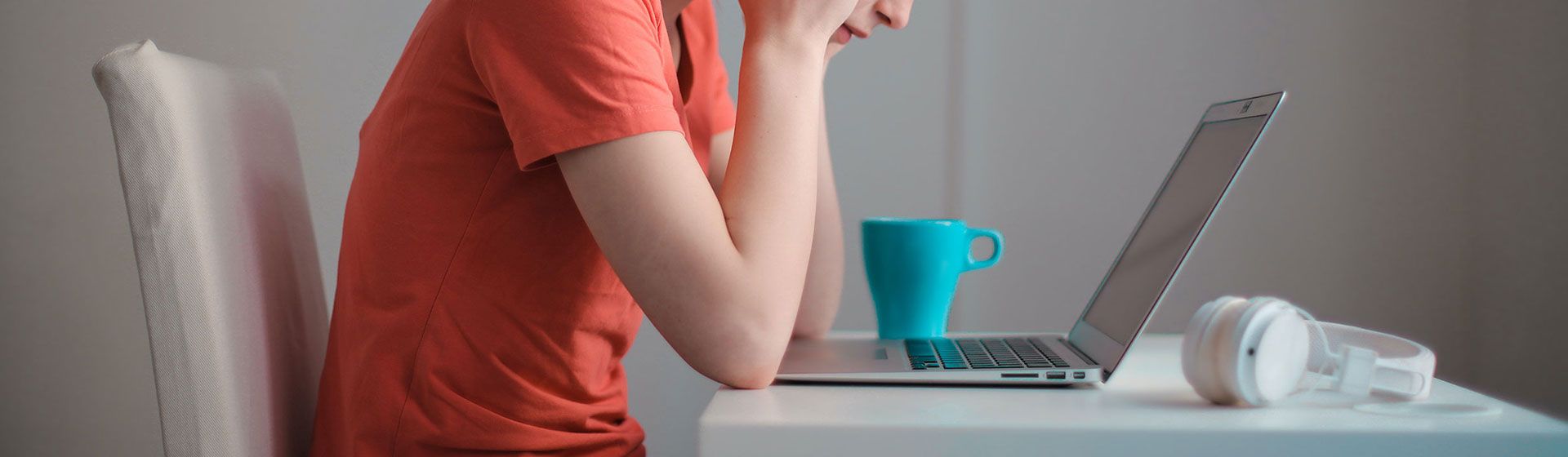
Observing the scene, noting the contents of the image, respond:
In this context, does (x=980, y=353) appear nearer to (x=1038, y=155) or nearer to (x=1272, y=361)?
(x=1272, y=361)

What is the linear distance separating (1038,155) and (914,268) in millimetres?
800

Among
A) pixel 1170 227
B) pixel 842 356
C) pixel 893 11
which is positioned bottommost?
pixel 842 356

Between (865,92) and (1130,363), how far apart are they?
948 mm

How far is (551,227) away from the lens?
0.69m

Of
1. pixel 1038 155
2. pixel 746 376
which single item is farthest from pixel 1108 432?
pixel 1038 155

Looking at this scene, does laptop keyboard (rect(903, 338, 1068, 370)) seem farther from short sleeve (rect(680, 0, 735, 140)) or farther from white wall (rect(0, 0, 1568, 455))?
white wall (rect(0, 0, 1568, 455))

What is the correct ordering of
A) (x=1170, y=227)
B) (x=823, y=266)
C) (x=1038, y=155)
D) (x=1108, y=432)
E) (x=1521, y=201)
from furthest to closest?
(x=1038, y=155) → (x=1521, y=201) → (x=823, y=266) → (x=1170, y=227) → (x=1108, y=432)

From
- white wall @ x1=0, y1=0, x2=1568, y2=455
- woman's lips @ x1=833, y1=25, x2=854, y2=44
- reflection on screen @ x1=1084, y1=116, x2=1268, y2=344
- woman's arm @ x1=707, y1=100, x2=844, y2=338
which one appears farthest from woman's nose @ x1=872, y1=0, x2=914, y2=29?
white wall @ x1=0, y1=0, x2=1568, y2=455

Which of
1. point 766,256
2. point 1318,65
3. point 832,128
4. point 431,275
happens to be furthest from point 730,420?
point 1318,65

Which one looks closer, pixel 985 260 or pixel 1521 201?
pixel 985 260

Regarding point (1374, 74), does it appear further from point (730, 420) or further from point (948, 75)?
point (730, 420)

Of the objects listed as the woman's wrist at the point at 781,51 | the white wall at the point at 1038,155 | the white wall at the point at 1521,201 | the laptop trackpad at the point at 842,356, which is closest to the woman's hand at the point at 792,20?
the woman's wrist at the point at 781,51

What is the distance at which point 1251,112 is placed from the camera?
0.72 m

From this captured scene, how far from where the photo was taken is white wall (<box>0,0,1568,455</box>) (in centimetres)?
151
